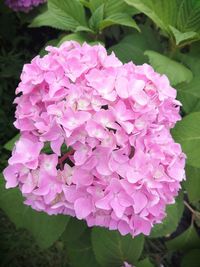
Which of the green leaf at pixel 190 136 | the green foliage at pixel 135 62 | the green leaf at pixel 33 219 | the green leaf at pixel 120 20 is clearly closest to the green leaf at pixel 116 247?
the green foliage at pixel 135 62

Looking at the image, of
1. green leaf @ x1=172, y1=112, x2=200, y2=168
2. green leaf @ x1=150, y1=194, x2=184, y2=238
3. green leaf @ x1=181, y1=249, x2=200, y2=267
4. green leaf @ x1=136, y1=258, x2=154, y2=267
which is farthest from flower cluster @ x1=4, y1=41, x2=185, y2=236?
green leaf @ x1=181, y1=249, x2=200, y2=267

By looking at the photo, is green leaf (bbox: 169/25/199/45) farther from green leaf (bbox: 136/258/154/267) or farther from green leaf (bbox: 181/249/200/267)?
green leaf (bbox: 181/249/200/267)

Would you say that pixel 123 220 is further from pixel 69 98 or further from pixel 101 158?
pixel 69 98

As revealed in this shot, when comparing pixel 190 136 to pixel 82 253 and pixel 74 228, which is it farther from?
pixel 82 253

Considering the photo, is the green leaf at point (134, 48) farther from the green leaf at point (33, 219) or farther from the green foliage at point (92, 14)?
the green leaf at point (33, 219)

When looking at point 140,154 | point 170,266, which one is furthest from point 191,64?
point 170,266

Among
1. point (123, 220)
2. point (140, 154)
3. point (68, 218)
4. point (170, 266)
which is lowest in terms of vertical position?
point (170, 266)
